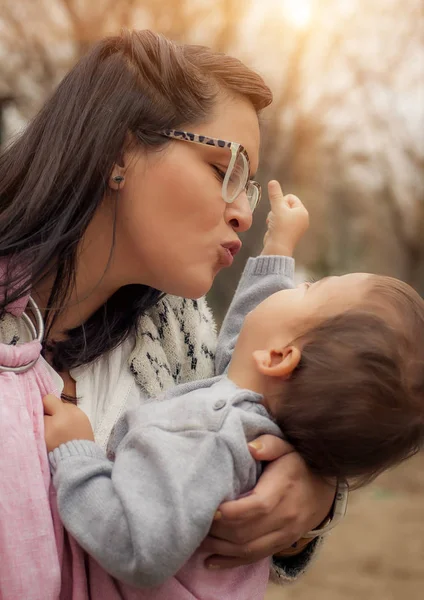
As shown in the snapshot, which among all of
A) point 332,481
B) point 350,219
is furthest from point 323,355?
point 350,219

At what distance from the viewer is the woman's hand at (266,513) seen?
1.30m

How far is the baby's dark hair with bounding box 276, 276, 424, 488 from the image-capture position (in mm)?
1324

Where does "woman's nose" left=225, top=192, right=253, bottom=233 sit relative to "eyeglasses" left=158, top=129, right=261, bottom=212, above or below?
below

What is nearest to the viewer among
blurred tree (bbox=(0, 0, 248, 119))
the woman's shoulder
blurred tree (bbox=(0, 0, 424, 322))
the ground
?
the woman's shoulder

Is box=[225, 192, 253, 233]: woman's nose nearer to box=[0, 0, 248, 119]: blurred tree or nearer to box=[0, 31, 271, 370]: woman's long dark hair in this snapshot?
box=[0, 31, 271, 370]: woman's long dark hair

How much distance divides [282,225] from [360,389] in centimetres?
71

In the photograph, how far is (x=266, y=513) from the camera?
133 centimetres

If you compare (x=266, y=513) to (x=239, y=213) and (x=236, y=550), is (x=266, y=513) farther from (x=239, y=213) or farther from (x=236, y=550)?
(x=239, y=213)

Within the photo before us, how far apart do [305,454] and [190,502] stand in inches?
11.0

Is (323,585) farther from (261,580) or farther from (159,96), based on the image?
A: (159,96)

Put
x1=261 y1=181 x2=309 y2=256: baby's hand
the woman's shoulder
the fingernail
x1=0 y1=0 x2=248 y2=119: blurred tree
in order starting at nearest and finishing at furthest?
1. the fingernail
2. the woman's shoulder
3. x1=261 y1=181 x2=309 y2=256: baby's hand
4. x1=0 y1=0 x2=248 y2=119: blurred tree

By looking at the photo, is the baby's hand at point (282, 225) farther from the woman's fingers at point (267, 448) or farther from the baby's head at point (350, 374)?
the woman's fingers at point (267, 448)

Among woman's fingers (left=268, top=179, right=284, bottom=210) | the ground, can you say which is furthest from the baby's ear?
the ground

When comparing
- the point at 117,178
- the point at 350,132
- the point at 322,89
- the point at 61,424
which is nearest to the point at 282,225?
the point at 117,178
